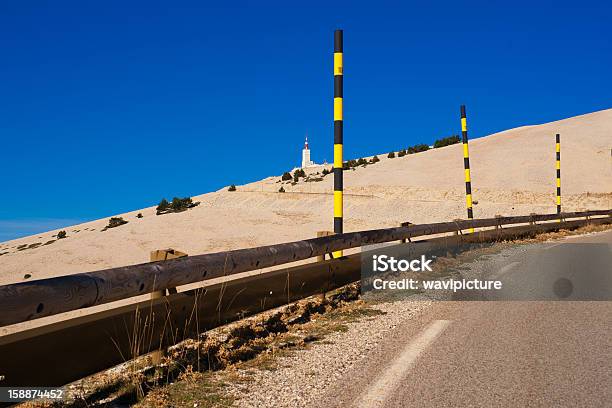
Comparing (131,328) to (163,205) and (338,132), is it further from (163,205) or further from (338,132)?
(163,205)

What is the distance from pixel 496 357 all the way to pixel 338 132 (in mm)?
6621

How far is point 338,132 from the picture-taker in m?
11.2

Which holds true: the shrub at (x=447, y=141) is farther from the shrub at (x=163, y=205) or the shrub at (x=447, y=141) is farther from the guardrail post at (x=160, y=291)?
the guardrail post at (x=160, y=291)

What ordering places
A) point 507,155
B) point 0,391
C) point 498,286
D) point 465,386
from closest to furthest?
point 0,391 → point 465,386 → point 498,286 → point 507,155

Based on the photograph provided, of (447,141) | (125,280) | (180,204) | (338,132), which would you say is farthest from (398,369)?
(447,141)

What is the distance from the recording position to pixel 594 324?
6.70 meters

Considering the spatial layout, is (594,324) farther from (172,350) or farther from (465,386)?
(172,350)

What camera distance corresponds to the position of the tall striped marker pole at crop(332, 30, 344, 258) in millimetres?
10922

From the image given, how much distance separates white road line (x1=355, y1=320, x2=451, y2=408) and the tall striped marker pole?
4.37m

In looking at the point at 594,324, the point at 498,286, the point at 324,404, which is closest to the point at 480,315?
the point at 594,324

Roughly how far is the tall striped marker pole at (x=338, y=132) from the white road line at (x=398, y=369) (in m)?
4.37

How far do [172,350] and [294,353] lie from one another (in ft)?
4.18

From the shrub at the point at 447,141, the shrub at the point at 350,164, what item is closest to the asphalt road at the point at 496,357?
the shrub at the point at 350,164

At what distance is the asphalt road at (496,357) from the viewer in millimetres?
4336
